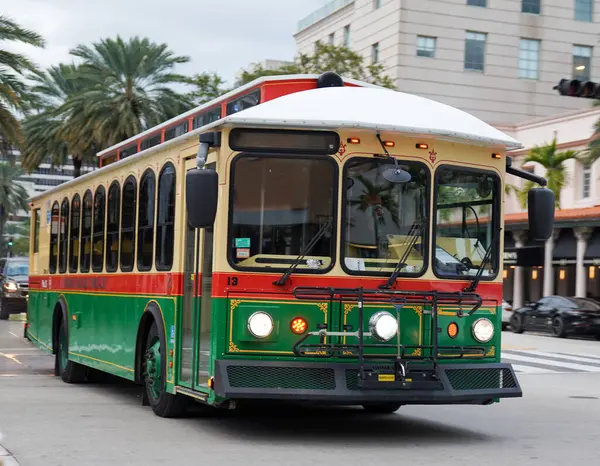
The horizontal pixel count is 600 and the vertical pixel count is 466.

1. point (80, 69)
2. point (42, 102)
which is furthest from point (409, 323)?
point (42, 102)

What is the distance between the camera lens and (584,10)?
215ft

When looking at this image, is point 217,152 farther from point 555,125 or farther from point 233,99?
point 555,125

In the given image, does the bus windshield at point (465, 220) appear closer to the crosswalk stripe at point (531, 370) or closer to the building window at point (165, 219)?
the building window at point (165, 219)

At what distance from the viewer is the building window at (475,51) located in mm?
63250

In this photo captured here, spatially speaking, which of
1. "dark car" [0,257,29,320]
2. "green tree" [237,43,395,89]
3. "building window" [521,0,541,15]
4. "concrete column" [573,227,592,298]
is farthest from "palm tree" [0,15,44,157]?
"building window" [521,0,541,15]

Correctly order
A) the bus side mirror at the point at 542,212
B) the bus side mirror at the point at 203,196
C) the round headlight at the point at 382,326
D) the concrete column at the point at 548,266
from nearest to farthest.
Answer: the bus side mirror at the point at 203,196 → the round headlight at the point at 382,326 → the bus side mirror at the point at 542,212 → the concrete column at the point at 548,266

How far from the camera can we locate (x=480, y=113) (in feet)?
209

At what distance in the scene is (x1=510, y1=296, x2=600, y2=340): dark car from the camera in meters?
34.4

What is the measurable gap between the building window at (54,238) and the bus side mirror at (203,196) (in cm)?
801

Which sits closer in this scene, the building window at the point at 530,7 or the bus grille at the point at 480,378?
the bus grille at the point at 480,378

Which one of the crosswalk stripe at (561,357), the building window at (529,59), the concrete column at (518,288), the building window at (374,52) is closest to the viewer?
the crosswalk stripe at (561,357)

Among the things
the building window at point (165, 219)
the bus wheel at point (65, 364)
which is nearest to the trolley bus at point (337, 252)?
the building window at point (165, 219)

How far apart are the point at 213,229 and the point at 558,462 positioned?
11.2 ft

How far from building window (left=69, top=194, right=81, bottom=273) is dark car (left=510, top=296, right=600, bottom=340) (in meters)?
22.1
